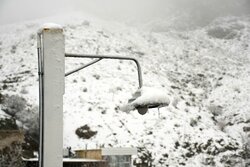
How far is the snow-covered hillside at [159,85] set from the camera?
29.7 meters

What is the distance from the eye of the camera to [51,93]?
3.84 m

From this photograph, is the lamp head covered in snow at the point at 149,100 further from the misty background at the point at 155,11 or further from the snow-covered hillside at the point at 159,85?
the misty background at the point at 155,11

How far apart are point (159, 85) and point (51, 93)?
35371 millimetres

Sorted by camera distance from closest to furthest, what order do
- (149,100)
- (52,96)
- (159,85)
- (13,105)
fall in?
1. (52,96)
2. (149,100)
3. (13,105)
4. (159,85)

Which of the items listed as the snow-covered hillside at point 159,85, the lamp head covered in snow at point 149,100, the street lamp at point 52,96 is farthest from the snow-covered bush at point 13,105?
the street lamp at point 52,96

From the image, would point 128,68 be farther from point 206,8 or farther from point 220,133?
point 206,8

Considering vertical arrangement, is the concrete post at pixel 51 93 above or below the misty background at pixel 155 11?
below

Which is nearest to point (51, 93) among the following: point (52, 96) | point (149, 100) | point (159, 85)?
point (52, 96)

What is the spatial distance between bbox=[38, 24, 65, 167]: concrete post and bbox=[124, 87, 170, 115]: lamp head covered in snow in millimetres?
857

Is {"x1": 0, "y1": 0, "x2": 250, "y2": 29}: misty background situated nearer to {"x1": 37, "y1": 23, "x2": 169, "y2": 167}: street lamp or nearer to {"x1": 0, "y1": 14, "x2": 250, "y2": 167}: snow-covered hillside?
{"x1": 0, "y1": 14, "x2": 250, "y2": 167}: snow-covered hillside

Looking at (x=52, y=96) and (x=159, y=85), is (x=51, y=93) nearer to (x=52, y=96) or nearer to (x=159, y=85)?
(x=52, y=96)

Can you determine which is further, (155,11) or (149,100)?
(155,11)

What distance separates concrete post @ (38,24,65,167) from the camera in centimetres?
372

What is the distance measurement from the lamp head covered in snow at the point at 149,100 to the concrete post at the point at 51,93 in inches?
33.7
